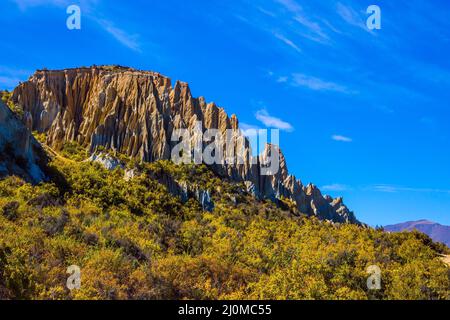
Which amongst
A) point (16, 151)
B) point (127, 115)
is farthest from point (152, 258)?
point (127, 115)

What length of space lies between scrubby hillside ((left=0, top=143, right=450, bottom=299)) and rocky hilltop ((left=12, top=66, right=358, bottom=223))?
20.8m

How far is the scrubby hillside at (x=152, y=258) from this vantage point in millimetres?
15406

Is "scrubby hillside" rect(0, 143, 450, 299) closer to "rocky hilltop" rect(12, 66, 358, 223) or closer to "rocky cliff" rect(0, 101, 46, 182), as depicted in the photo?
"rocky cliff" rect(0, 101, 46, 182)

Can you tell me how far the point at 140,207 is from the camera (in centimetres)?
4109

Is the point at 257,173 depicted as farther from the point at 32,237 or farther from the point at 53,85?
the point at 32,237

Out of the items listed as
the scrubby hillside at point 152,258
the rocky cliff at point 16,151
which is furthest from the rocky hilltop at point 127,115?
the rocky cliff at point 16,151

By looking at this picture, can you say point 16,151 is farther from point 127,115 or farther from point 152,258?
point 127,115

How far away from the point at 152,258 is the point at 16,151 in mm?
20608

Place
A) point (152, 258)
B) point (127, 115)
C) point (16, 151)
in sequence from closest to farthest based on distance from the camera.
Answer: point (152, 258), point (16, 151), point (127, 115)

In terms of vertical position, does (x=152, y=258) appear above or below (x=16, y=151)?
below

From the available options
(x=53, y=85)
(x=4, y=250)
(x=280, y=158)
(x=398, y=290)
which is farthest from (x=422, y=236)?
(x=53, y=85)

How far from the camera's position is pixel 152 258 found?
20.7 metres

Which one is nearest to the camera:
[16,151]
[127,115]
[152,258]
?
[152,258]
